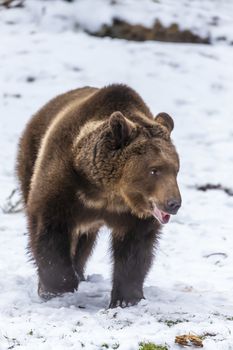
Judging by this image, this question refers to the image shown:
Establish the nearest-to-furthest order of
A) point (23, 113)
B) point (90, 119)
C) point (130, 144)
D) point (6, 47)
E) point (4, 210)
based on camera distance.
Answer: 1. point (130, 144)
2. point (90, 119)
3. point (4, 210)
4. point (23, 113)
5. point (6, 47)

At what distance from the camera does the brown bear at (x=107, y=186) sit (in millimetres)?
6023

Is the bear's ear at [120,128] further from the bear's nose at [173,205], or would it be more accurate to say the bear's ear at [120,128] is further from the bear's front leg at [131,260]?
the bear's front leg at [131,260]

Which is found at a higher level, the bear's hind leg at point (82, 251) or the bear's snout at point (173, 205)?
the bear's snout at point (173, 205)

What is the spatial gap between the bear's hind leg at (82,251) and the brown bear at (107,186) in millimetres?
892

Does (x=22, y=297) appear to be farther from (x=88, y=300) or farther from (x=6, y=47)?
(x=6, y=47)

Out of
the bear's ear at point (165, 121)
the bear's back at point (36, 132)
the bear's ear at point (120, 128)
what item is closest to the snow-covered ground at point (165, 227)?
the bear's back at point (36, 132)

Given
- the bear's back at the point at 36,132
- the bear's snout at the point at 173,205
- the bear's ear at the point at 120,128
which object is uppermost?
the bear's ear at the point at 120,128

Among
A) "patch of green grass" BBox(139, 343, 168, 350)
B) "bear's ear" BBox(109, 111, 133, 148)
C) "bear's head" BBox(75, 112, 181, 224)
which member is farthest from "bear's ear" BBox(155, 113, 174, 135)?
"patch of green grass" BBox(139, 343, 168, 350)

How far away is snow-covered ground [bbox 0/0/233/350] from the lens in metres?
5.60

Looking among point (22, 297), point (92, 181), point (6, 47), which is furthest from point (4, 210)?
point (6, 47)

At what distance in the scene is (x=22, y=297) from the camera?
22.2 feet

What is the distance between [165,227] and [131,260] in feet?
10.6

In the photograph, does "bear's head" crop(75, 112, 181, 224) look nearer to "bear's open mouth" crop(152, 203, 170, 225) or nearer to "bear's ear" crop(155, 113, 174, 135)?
"bear's open mouth" crop(152, 203, 170, 225)

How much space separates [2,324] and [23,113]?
27.1ft
